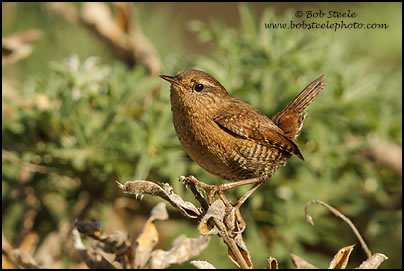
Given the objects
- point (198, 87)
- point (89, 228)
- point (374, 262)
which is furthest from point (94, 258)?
point (374, 262)

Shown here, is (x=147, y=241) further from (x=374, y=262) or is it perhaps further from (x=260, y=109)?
(x=260, y=109)

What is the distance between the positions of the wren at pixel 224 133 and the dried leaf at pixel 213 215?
23 cm

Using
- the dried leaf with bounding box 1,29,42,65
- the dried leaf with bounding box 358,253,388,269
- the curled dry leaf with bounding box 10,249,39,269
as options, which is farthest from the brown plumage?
the dried leaf with bounding box 1,29,42,65

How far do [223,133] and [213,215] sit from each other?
0.49m

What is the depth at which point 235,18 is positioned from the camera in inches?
278

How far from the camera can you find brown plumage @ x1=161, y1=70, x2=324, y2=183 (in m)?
1.69

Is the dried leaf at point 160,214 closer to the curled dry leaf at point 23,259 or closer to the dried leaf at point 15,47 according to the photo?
the curled dry leaf at point 23,259

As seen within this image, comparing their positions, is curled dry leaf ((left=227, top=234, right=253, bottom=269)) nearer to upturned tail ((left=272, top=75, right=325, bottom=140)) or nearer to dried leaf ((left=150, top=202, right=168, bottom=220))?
dried leaf ((left=150, top=202, right=168, bottom=220))

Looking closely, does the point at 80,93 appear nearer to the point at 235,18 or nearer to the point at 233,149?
the point at 233,149

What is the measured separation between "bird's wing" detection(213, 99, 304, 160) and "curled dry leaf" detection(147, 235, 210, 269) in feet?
1.19

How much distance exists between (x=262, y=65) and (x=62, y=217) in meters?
1.20

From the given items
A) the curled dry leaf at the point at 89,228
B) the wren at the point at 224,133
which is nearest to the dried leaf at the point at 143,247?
the curled dry leaf at the point at 89,228

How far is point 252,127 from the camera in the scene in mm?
1831

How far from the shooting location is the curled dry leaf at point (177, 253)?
5.52 feet
